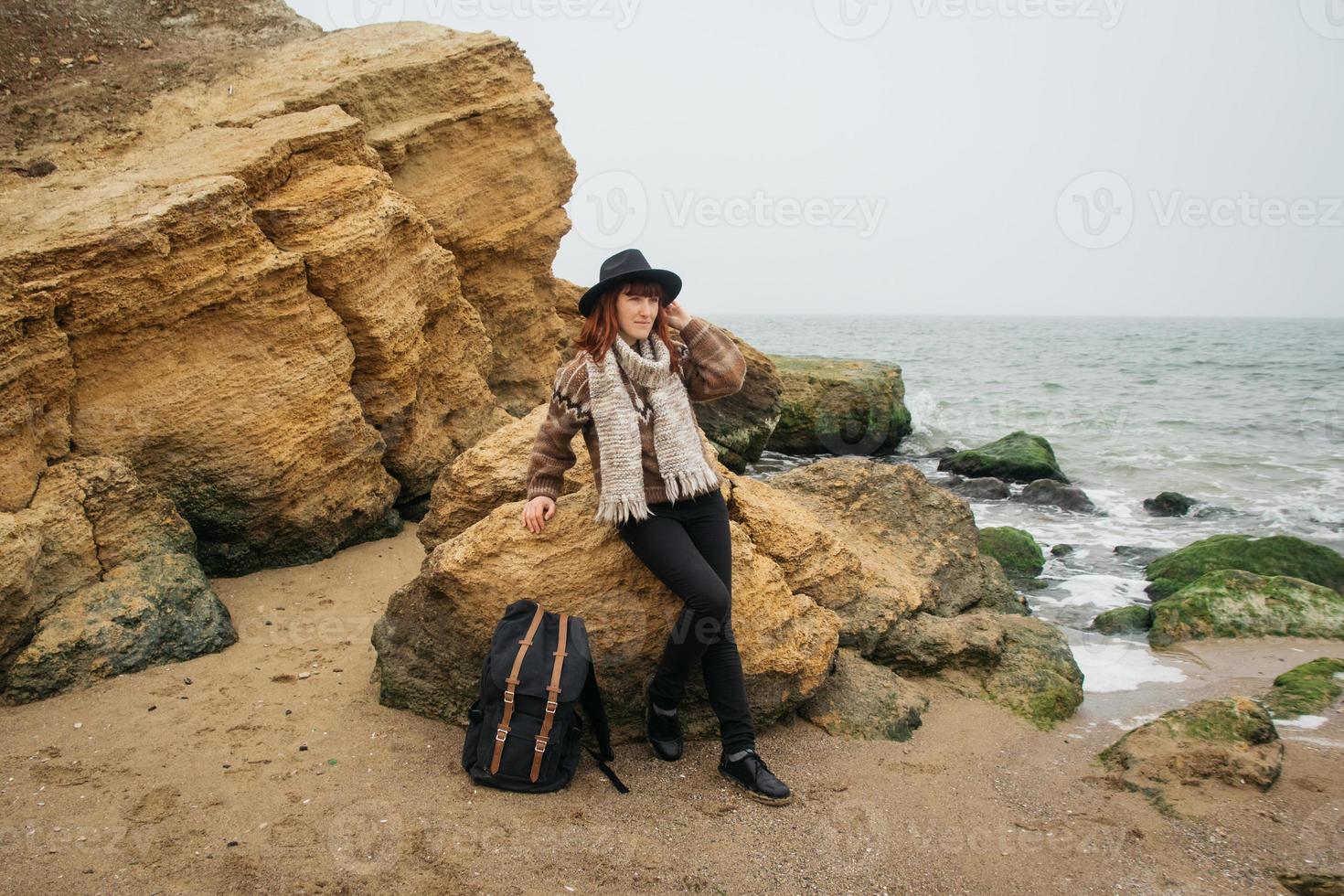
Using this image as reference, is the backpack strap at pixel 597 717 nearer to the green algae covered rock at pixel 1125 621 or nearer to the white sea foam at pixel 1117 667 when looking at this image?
the white sea foam at pixel 1117 667

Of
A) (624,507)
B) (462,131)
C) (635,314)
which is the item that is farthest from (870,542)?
(462,131)

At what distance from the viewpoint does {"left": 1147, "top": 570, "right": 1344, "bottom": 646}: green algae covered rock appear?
7.24 m

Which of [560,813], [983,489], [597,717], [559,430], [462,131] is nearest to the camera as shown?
[560,813]

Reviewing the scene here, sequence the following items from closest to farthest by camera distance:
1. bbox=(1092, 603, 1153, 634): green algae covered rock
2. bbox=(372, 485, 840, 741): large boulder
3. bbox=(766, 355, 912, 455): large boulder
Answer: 1. bbox=(372, 485, 840, 741): large boulder
2. bbox=(1092, 603, 1153, 634): green algae covered rock
3. bbox=(766, 355, 912, 455): large boulder

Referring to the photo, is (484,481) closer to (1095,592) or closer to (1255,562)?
(1095,592)

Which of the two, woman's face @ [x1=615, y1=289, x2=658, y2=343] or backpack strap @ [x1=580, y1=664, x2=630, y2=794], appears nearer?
woman's face @ [x1=615, y1=289, x2=658, y2=343]

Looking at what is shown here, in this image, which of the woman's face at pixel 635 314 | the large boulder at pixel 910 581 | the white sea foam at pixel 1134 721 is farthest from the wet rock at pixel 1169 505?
the woman's face at pixel 635 314

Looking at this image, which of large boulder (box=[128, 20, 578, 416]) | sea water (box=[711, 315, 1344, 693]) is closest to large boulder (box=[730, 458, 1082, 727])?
sea water (box=[711, 315, 1344, 693])

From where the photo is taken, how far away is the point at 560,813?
3857mm

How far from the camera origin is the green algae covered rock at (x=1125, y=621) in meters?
7.67

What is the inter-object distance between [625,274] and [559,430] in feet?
2.61

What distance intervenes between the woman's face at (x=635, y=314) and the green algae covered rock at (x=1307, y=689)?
4466 mm

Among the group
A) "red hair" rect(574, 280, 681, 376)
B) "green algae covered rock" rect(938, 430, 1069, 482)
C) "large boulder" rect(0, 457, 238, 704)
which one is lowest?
"green algae covered rock" rect(938, 430, 1069, 482)

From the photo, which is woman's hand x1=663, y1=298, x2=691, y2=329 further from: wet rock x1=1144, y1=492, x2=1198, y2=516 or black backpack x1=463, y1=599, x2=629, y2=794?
wet rock x1=1144, y1=492, x2=1198, y2=516
